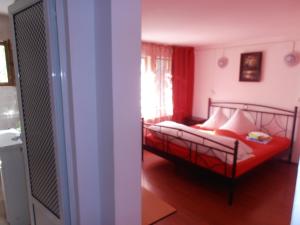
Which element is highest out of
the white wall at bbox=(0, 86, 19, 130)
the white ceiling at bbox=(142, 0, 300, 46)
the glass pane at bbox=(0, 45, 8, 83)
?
the white ceiling at bbox=(142, 0, 300, 46)

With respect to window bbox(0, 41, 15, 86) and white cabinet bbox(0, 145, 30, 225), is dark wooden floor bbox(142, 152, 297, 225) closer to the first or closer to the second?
white cabinet bbox(0, 145, 30, 225)

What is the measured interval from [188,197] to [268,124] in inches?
93.4

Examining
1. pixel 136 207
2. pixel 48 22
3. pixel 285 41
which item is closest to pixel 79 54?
pixel 48 22

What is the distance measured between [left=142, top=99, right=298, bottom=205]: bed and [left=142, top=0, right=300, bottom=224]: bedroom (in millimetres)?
188

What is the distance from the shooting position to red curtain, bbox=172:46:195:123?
16.0 feet

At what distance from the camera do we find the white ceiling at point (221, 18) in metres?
2.07

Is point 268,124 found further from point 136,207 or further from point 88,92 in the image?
point 88,92

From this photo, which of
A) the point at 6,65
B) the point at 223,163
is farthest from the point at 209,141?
the point at 6,65

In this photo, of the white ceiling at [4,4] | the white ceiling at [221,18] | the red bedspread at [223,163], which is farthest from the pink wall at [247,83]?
the white ceiling at [4,4]

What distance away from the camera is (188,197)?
2857 mm

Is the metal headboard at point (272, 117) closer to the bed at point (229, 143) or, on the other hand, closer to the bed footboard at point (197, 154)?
the bed at point (229, 143)

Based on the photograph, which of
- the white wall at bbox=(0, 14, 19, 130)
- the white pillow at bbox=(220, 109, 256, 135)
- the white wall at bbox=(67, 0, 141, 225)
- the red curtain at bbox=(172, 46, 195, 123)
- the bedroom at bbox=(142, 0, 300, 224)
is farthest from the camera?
the red curtain at bbox=(172, 46, 195, 123)

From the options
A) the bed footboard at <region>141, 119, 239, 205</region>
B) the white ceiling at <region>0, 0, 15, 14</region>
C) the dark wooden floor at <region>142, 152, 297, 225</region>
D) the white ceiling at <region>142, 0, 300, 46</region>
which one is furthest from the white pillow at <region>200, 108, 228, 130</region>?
the white ceiling at <region>0, 0, 15, 14</region>

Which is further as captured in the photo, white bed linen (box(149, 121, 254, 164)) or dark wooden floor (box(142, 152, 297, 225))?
white bed linen (box(149, 121, 254, 164))
